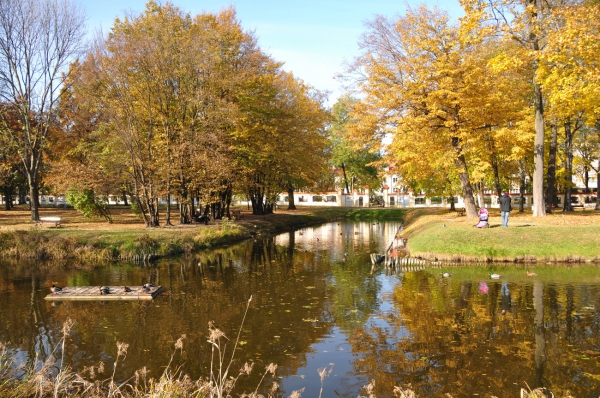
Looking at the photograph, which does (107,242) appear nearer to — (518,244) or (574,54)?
(518,244)

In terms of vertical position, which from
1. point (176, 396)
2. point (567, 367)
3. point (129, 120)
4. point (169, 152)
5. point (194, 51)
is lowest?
point (567, 367)

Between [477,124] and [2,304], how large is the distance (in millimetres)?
26123

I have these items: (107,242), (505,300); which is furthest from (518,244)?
(107,242)

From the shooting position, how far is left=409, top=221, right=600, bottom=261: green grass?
2125 centimetres

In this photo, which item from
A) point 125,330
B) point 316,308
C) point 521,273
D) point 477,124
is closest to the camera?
point 125,330

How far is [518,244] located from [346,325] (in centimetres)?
1287

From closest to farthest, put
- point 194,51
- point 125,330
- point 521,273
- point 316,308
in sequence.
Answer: point 125,330 → point 316,308 → point 521,273 → point 194,51

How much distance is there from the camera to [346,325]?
12969mm

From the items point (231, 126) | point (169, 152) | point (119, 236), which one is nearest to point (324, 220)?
point (231, 126)

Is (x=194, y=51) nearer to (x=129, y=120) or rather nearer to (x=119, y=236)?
(x=129, y=120)

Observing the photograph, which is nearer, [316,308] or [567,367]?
[567,367]

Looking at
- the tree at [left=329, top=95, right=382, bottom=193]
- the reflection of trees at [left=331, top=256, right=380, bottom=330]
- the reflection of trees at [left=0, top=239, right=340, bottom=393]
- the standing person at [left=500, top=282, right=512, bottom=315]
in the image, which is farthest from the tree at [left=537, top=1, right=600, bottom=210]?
the tree at [left=329, top=95, right=382, bottom=193]

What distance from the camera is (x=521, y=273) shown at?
19.3 metres

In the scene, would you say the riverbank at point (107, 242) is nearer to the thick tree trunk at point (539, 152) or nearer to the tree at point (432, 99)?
the tree at point (432, 99)
